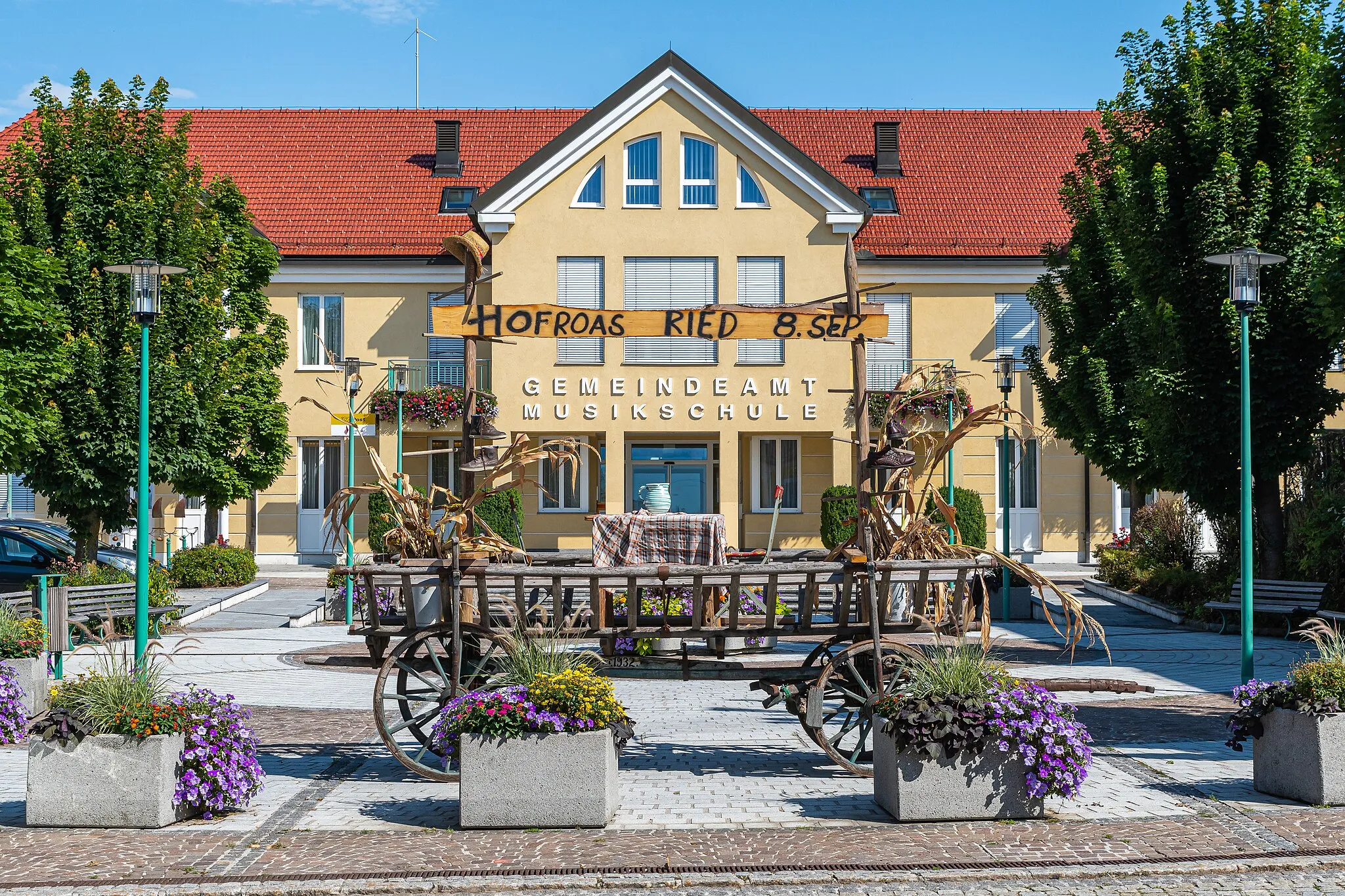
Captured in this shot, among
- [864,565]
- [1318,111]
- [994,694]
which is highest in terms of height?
[1318,111]

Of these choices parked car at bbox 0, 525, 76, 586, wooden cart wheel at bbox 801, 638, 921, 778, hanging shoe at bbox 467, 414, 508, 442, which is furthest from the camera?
parked car at bbox 0, 525, 76, 586

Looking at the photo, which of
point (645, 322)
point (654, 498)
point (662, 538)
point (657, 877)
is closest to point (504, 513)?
point (654, 498)

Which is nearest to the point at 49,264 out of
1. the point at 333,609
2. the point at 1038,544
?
the point at 333,609

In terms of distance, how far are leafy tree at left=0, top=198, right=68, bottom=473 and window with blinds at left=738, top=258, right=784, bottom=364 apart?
14853 millimetres

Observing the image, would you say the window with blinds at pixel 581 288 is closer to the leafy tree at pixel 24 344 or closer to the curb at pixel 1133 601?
the curb at pixel 1133 601

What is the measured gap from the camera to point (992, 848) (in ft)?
22.1

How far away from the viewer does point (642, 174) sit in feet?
93.7

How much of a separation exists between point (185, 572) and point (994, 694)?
20.0 metres

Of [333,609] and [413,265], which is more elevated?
[413,265]

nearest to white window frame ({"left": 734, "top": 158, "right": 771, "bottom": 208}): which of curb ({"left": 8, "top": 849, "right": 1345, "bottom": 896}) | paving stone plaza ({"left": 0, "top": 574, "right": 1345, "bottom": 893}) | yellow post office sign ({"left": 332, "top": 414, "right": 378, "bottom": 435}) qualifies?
yellow post office sign ({"left": 332, "top": 414, "right": 378, "bottom": 435})

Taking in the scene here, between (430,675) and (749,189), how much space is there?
21.2m

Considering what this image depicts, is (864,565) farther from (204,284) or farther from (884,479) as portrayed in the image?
(204,284)

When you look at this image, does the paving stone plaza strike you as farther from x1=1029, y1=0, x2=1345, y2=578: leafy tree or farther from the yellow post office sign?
the yellow post office sign

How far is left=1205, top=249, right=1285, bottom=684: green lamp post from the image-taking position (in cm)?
1134
